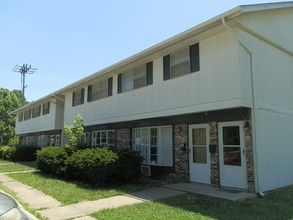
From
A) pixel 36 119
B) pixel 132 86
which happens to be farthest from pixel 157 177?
pixel 36 119

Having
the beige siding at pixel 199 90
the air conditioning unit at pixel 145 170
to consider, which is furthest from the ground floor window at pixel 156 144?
the beige siding at pixel 199 90

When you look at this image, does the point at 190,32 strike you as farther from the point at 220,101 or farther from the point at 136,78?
the point at 136,78

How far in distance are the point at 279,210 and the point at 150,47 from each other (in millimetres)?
7401

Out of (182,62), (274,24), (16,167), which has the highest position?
(274,24)

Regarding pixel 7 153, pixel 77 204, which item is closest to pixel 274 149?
pixel 77 204

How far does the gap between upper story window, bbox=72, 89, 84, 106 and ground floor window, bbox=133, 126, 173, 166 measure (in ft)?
21.2

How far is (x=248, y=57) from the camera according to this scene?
32.0 ft

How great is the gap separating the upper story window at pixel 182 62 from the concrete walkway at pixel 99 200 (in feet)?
13.7

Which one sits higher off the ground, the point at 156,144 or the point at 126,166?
the point at 156,144

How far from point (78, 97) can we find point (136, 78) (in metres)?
7.18

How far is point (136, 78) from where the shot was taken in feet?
46.9

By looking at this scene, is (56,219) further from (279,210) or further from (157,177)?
(157,177)

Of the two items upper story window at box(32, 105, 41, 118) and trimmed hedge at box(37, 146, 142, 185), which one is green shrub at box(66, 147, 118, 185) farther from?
upper story window at box(32, 105, 41, 118)

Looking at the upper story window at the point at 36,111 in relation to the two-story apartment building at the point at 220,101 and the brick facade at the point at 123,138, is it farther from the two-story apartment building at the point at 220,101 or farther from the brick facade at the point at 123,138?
the two-story apartment building at the point at 220,101
